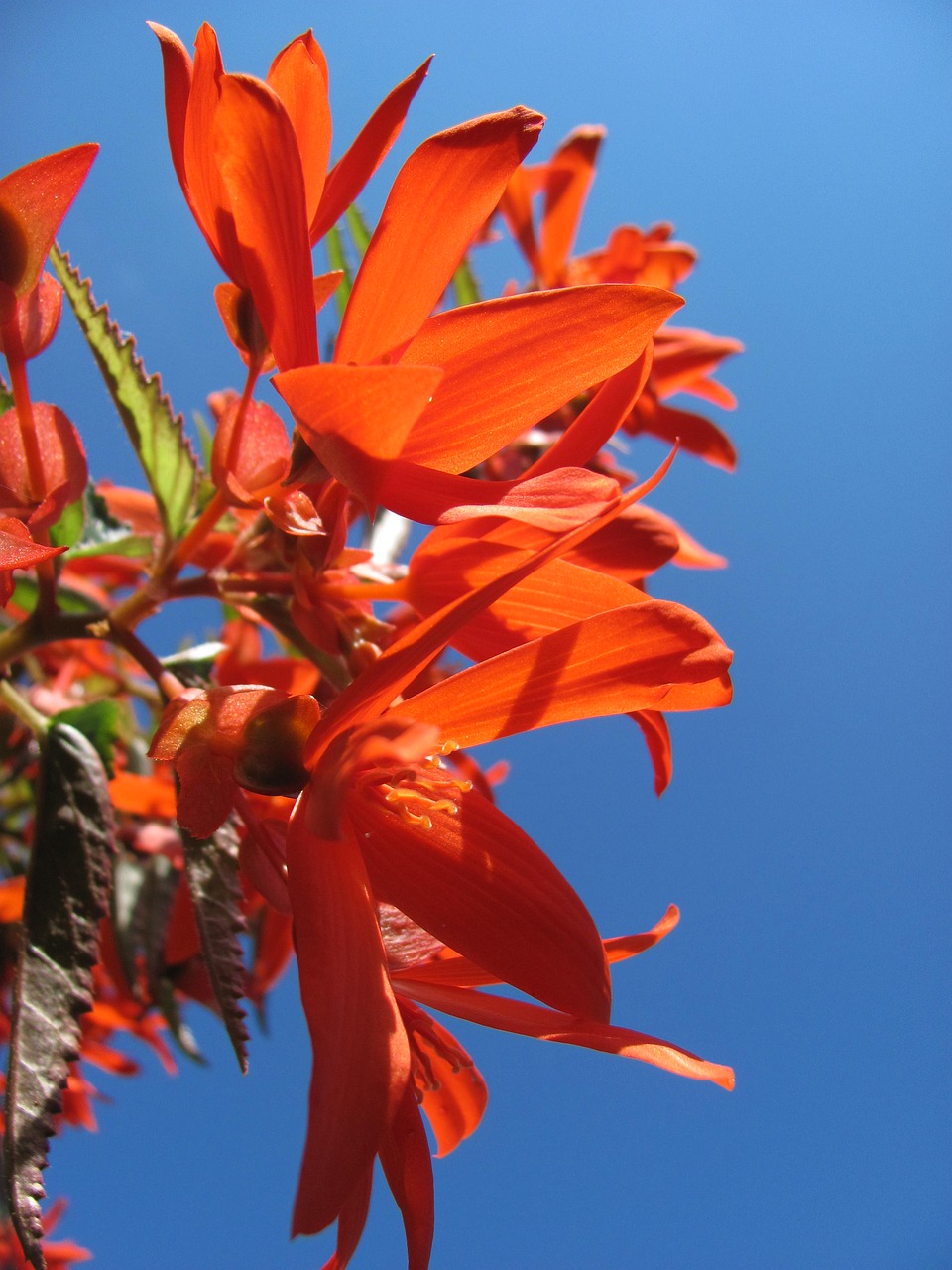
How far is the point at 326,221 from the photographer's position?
1.75ft

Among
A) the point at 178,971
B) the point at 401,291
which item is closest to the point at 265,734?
the point at 401,291

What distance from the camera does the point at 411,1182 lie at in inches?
19.6

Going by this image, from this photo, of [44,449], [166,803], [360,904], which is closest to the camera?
[360,904]

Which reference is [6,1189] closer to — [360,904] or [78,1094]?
[360,904]

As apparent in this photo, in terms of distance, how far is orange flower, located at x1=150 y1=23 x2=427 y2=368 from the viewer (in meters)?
0.43

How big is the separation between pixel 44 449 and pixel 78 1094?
4.54 ft

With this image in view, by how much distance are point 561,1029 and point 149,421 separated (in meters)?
0.53

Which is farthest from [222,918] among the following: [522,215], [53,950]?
[522,215]

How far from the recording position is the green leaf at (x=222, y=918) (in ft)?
1.93

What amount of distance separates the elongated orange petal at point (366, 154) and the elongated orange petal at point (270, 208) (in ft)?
0.24

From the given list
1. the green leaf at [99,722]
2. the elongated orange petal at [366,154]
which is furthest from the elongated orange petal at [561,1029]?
the elongated orange petal at [366,154]

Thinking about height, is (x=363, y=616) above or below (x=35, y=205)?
below

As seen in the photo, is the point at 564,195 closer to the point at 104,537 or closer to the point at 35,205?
the point at 104,537

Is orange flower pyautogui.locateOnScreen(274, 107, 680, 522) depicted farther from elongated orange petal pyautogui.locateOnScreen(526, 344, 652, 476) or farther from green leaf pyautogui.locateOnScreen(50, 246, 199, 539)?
green leaf pyautogui.locateOnScreen(50, 246, 199, 539)
